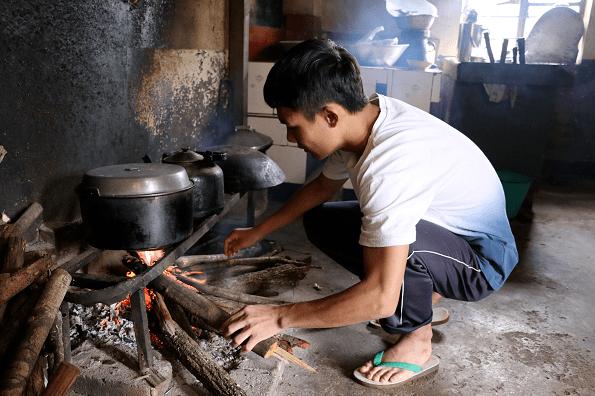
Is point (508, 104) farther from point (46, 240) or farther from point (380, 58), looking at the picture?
point (46, 240)

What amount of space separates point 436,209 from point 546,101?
3.68 m

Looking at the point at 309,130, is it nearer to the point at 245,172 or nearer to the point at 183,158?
the point at 183,158

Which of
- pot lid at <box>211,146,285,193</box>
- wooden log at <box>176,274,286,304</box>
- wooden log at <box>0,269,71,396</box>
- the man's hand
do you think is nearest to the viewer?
wooden log at <box>0,269,71,396</box>

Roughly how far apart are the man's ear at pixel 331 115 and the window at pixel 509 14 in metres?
6.38

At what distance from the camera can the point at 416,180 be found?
1.70 metres

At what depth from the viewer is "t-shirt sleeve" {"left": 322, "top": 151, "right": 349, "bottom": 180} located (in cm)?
239

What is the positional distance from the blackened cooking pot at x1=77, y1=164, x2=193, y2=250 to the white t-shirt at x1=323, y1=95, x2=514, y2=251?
0.75 metres

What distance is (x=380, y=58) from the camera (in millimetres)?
5094

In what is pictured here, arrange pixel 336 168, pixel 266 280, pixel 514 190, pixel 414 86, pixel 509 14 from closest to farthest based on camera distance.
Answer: pixel 336 168, pixel 266 280, pixel 514 190, pixel 414 86, pixel 509 14

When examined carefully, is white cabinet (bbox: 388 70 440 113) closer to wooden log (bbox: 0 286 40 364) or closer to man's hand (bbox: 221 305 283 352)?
man's hand (bbox: 221 305 283 352)

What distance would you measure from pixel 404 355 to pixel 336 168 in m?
0.95

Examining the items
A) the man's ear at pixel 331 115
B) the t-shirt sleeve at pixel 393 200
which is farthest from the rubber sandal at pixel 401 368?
the man's ear at pixel 331 115

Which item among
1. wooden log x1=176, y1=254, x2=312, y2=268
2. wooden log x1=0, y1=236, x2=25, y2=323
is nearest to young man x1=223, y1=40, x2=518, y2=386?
wooden log x1=0, y1=236, x2=25, y2=323

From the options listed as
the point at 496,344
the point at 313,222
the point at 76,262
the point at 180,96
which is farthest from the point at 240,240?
the point at 180,96
